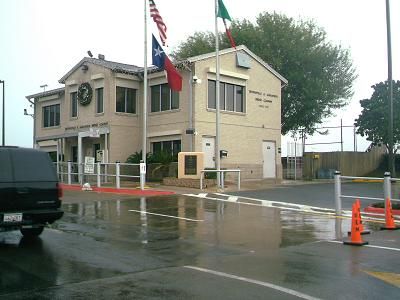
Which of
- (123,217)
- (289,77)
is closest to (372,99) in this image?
(289,77)

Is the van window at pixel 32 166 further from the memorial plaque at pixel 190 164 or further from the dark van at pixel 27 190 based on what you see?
the memorial plaque at pixel 190 164

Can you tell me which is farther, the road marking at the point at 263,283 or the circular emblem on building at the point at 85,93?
the circular emblem on building at the point at 85,93

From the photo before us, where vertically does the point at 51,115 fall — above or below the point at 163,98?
below

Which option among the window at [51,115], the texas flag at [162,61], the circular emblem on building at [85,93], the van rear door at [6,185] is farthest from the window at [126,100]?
the van rear door at [6,185]

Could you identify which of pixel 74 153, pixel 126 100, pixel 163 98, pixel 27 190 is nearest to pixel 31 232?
pixel 27 190

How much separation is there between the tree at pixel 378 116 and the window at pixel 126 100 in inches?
722

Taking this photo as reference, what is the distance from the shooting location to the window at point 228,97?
28.8 metres

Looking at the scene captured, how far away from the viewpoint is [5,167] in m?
10.2

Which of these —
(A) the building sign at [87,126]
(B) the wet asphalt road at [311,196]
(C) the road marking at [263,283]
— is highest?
(A) the building sign at [87,126]

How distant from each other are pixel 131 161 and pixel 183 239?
19.1 m

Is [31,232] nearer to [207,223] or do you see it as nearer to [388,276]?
[207,223]

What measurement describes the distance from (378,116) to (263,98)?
12069 millimetres

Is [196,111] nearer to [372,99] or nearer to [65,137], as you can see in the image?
[65,137]

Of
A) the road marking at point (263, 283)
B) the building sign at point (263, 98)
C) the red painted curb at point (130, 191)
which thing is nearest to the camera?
the road marking at point (263, 283)
